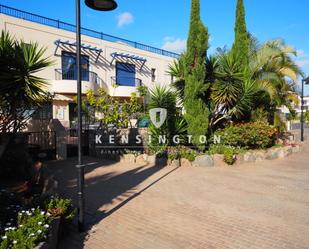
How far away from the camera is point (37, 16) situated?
20188mm

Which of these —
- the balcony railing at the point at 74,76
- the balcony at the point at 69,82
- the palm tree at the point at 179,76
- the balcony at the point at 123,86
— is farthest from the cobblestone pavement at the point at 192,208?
the balcony at the point at 123,86

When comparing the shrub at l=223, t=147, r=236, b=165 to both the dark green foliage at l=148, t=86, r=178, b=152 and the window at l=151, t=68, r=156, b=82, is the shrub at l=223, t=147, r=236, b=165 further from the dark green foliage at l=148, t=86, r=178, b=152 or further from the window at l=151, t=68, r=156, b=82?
the window at l=151, t=68, r=156, b=82

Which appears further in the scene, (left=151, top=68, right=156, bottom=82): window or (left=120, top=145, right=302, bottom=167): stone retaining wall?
(left=151, top=68, right=156, bottom=82): window

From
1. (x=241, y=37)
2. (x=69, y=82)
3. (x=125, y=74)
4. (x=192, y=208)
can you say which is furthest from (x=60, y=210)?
(x=125, y=74)

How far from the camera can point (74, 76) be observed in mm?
22188

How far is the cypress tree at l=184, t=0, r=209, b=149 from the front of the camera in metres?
11.7

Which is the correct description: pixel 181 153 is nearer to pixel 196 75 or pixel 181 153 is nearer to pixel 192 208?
pixel 196 75

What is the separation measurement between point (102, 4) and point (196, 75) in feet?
24.4

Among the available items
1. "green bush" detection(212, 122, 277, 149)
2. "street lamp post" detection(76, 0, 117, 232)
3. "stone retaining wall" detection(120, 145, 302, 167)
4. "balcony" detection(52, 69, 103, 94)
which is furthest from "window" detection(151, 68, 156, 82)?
"street lamp post" detection(76, 0, 117, 232)

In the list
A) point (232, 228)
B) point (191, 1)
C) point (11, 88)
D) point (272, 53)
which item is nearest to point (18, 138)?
point (11, 88)

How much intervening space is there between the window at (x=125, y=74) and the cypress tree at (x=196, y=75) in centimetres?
1483

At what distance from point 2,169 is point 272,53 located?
47.6 feet

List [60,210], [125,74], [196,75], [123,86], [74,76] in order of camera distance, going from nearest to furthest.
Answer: [60,210]
[196,75]
[74,76]
[123,86]
[125,74]

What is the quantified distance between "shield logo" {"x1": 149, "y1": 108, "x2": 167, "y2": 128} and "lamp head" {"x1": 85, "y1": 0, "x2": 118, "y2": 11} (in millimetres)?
Result: 7429
